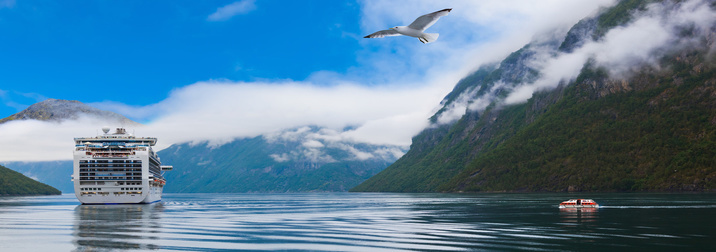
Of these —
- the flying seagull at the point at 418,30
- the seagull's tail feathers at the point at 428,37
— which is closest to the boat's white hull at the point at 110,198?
the flying seagull at the point at 418,30

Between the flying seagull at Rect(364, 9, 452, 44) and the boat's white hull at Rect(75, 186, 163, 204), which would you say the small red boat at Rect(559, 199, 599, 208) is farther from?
the boat's white hull at Rect(75, 186, 163, 204)

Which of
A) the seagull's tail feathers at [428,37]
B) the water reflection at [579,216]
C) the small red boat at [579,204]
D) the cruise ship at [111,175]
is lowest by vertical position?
the small red boat at [579,204]

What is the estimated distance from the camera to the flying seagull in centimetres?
3597

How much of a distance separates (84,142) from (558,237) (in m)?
176

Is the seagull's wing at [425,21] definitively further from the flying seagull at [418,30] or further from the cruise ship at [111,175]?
the cruise ship at [111,175]

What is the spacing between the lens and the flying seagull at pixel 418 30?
36.0 metres

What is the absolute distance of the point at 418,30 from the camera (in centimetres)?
3734

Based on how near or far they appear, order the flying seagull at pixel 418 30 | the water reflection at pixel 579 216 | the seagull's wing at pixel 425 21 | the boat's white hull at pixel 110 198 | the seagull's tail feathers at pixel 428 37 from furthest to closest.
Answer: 1. the boat's white hull at pixel 110 198
2. the water reflection at pixel 579 216
3. the seagull's tail feathers at pixel 428 37
4. the flying seagull at pixel 418 30
5. the seagull's wing at pixel 425 21

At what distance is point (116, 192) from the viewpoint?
548 feet

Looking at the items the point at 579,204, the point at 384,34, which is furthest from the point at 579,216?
the point at 384,34

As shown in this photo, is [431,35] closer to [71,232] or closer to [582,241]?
[582,241]

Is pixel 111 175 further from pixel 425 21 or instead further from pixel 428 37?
pixel 425 21

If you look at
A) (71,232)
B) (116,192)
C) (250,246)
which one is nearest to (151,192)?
(116,192)

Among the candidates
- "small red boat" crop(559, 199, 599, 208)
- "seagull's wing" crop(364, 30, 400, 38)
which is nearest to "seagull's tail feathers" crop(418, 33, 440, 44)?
"seagull's wing" crop(364, 30, 400, 38)
